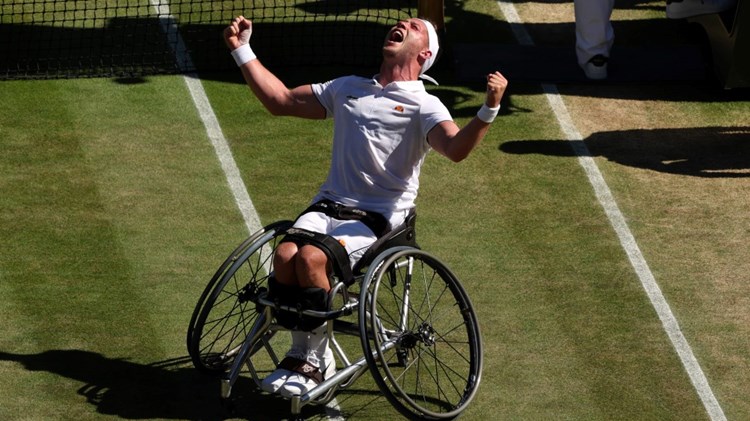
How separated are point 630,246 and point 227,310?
9.66 feet

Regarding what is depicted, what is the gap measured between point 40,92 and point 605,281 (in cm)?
547

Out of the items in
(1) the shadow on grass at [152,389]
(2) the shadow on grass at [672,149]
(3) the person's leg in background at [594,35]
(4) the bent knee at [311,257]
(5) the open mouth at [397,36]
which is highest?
(5) the open mouth at [397,36]

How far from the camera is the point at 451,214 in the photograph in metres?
10.9

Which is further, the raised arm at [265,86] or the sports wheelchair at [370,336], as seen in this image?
the raised arm at [265,86]

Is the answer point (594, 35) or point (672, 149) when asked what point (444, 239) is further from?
point (594, 35)

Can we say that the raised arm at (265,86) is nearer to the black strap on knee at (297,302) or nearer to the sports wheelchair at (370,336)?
the sports wheelchair at (370,336)

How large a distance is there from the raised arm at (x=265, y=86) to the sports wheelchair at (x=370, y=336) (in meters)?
0.72

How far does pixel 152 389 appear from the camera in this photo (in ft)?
28.1

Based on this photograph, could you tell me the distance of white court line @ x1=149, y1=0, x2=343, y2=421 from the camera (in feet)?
35.2

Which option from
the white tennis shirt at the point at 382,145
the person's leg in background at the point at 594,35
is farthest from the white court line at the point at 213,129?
the person's leg in background at the point at 594,35

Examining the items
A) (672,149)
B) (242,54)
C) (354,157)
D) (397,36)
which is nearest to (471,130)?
(354,157)

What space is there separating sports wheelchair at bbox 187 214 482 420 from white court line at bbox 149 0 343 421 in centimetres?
50

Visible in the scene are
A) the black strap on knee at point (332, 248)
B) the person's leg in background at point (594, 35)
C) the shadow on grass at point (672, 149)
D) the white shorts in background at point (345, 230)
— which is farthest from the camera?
the person's leg in background at point (594, 35)

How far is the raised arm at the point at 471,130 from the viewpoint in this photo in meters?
7.95
